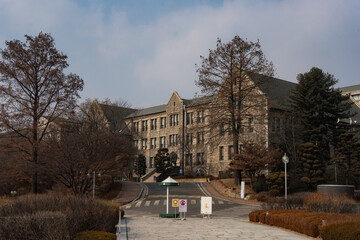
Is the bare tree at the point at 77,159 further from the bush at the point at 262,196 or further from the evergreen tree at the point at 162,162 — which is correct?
the evergreen tree at the point at 162,162

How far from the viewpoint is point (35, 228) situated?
12453mm

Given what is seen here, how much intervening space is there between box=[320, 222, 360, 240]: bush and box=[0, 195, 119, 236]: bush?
26.3 ft

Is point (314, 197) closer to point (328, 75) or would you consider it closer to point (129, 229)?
point (129, 229)

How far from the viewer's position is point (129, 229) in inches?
776

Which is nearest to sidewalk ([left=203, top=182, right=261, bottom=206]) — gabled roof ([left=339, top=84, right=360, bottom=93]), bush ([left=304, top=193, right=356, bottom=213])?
bush ([left=304, top=193, right=356, bottom=213])

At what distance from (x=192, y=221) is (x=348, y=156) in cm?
2594

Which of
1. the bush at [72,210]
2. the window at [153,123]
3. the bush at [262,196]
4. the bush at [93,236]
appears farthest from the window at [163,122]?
the bush at [93,236]

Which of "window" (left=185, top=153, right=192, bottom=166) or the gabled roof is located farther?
the gabled roof

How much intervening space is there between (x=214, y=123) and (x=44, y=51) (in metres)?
18.7

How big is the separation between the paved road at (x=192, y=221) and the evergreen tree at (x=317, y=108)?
14.8 meters

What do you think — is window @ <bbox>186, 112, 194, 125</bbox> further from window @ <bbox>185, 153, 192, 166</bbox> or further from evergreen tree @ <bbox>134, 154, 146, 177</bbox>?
evergreen tree @ <bbox>134, 154, 146, 177</bbox>

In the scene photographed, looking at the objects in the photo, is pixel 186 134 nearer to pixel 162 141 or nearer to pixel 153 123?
pixel 162 141

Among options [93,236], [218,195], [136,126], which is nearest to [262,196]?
[218,195]

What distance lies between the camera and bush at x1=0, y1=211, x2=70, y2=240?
12297mm
